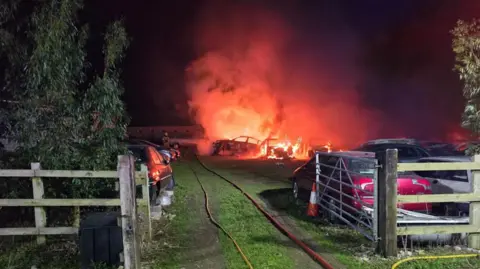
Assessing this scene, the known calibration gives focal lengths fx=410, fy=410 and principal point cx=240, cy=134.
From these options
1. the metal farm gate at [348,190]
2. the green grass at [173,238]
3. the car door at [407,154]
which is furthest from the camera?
the car door at [407,154]

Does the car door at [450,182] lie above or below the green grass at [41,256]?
above

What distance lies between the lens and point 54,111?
6766 millimetres

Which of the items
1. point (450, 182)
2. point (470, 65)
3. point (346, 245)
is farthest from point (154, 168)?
point (470, 65)

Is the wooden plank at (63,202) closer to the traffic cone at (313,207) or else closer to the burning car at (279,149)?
the traffic cone at (313,207)

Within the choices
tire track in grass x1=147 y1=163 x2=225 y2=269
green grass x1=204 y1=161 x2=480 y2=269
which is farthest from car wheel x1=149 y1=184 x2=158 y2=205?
green grass x1=204 y1=161 x2=480 y2=269

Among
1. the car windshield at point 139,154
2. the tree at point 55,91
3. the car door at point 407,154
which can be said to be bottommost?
the car door at point 407,154

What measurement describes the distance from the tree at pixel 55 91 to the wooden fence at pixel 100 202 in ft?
2.03

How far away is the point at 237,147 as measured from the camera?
29.4 meters

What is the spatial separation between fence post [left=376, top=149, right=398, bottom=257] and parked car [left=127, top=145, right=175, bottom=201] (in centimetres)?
521

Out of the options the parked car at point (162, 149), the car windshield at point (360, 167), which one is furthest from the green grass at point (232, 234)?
the parked car at point (162, 149)

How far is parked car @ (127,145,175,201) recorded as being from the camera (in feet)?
30.8

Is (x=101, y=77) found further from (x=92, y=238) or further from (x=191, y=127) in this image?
(x=191, y=127)

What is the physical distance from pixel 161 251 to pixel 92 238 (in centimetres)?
132

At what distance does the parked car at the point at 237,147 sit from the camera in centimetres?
2909
